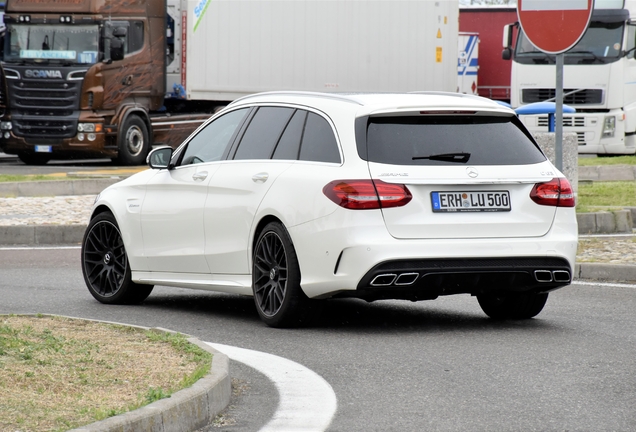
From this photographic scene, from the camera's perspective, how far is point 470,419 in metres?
5.58

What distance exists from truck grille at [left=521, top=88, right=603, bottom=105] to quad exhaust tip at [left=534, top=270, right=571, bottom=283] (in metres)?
19.4

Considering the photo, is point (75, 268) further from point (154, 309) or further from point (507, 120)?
point (507, 120)

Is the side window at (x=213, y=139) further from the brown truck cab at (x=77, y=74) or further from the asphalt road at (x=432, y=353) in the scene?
the brown truck cab at (x=77, y=74)

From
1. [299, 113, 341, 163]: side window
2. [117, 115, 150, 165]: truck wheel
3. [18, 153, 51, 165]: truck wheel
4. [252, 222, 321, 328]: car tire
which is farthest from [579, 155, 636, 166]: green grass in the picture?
[252, 222, 321, 328]: car tire

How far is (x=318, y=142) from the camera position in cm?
823

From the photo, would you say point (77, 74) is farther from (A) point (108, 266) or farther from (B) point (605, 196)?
(A) point (108, 266)

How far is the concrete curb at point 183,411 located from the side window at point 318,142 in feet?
7.40

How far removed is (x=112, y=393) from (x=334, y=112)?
3213 millimetres

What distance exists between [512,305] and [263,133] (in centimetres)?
208

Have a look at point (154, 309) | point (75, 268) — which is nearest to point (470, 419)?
point (154, 309)

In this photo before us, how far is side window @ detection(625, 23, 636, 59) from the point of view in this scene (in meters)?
27.0

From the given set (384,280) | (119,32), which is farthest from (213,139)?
(119,32)

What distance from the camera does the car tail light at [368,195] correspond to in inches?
303

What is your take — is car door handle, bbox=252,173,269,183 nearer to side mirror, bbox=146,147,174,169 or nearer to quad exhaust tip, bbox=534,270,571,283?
side mirror, bbox=146,147,174,169
